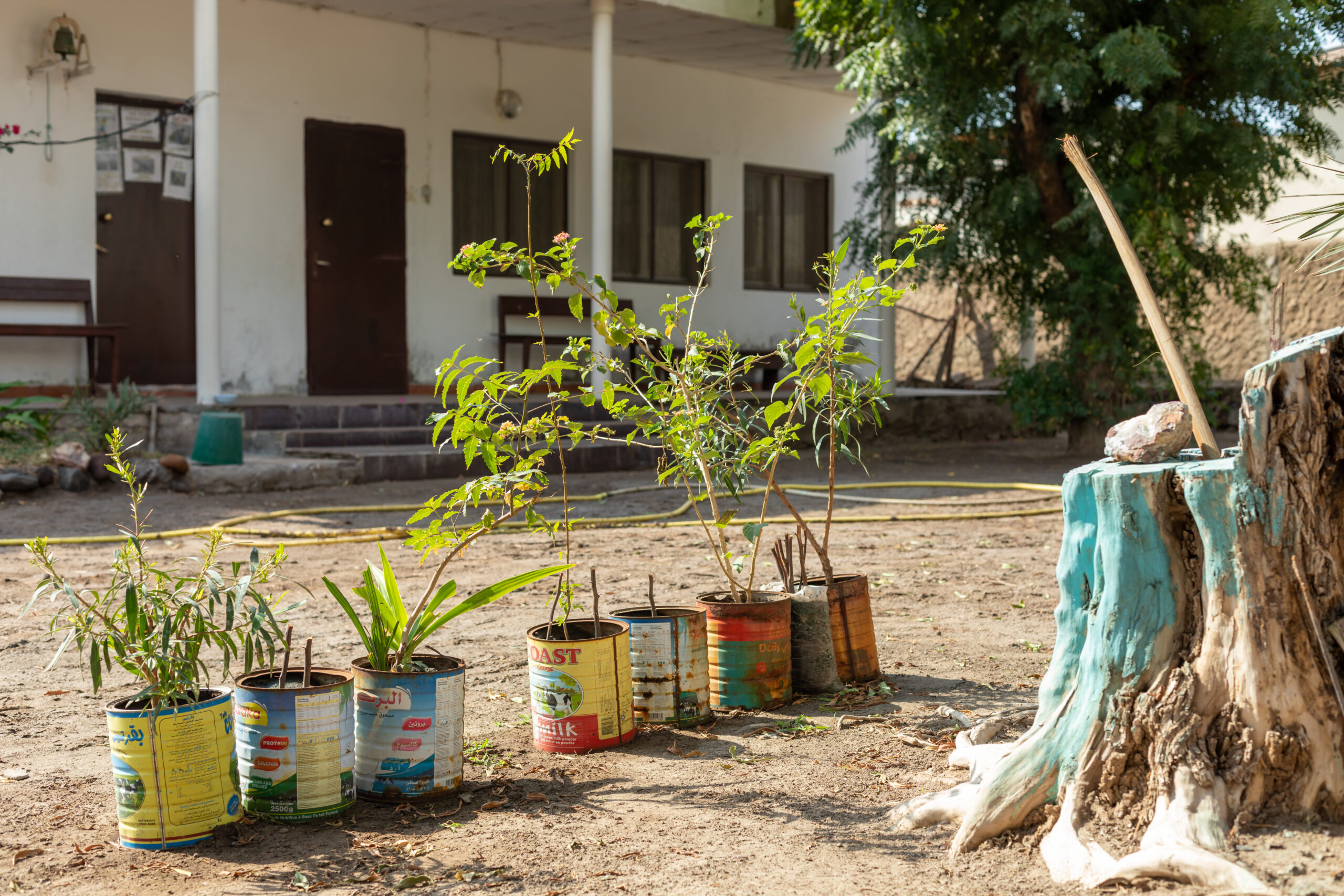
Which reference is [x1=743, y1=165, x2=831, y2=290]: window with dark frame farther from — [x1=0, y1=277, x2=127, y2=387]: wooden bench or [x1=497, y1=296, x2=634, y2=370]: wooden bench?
[x1=0, y1=277, x2=127, y2=387]: wooden bench

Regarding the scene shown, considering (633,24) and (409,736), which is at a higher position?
(633,24)

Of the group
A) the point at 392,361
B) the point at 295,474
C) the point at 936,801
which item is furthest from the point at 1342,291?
the point at 936,801

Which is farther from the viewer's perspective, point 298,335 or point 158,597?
point 298,335

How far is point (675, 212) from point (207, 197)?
5.40 meters

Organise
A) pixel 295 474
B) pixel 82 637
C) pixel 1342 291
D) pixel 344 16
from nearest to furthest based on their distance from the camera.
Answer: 1. pixel 82 637
2. pixel 295 474
3. pixel 344 16
4. pixel 1342 291

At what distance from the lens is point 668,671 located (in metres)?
3.50

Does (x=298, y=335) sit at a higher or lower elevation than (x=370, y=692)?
higher

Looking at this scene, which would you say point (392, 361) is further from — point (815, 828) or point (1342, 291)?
point (1342, 291)

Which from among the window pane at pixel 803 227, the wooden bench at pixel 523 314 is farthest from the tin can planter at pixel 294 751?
the window pane at pixel 803 227

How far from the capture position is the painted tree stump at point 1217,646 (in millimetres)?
2273

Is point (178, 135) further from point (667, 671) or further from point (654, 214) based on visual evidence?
point (667, 671)

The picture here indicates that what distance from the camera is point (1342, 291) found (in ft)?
46.6

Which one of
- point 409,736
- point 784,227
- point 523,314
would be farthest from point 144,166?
point 409,736

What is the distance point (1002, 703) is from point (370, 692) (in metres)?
1.80
